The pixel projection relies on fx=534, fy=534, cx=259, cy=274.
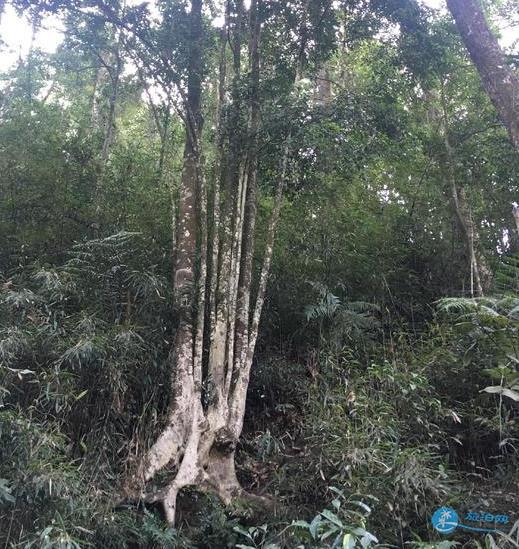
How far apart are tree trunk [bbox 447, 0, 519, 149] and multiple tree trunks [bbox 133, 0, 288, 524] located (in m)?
1.93

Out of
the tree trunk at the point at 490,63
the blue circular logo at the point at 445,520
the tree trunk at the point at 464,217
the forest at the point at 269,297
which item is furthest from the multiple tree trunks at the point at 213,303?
the tree trunk at the point at 464,217

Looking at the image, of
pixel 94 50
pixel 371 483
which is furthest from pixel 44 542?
pixel 94 50

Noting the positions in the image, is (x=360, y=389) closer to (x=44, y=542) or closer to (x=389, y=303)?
(x=389, y=303)

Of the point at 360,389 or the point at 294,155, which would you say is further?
the point at 294,155

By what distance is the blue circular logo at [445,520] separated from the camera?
10.8 ft

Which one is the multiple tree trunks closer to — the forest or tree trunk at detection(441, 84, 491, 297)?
the forest

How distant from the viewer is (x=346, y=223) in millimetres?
6789

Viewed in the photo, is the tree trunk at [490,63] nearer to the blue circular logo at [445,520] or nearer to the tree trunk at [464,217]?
the tree trunk at [464,217]

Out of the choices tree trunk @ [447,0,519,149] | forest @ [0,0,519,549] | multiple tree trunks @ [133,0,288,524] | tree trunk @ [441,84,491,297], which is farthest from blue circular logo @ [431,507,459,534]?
tree trunk @ [441,84,491,297]

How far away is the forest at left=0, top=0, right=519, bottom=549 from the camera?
3.62 metres

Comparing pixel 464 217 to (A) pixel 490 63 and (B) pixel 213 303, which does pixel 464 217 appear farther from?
(B) pixel 213 303

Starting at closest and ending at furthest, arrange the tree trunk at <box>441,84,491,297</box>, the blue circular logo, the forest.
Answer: the blue circular logo, the forest, the tree trunk at <box>441,84,491,297</box>

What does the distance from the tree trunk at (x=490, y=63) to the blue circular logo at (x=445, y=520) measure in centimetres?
296

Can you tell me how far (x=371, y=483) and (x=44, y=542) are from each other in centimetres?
207
